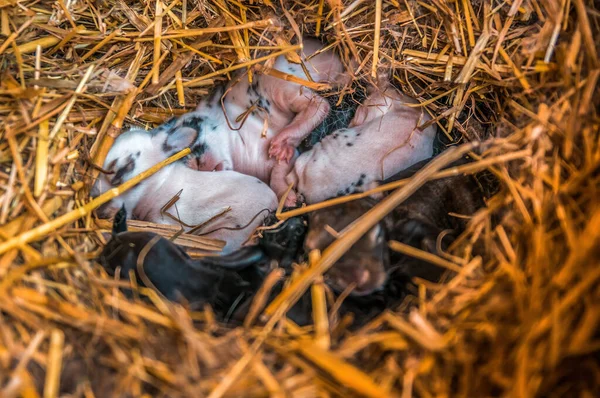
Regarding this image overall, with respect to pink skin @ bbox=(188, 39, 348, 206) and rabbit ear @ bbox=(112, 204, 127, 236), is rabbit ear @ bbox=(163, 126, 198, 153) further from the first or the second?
rabbit ear @ bbox=(112, 204, 127, 236)

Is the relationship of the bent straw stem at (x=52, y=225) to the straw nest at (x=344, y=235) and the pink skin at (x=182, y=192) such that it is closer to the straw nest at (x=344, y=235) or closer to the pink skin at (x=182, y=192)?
the straw nest at (x=344, y=235)

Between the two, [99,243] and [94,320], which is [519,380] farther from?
[99,243]

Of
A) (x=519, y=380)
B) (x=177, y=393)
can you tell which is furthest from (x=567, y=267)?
(x=177, y=393)

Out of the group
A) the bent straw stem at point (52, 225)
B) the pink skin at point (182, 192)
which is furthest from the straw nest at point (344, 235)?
the pink skin at point (182, 192)

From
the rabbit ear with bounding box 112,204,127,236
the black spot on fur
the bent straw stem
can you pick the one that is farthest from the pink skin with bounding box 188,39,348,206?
the rabbit ear with bounding box 112,204,127,236

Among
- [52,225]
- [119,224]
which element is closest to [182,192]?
[119,224]

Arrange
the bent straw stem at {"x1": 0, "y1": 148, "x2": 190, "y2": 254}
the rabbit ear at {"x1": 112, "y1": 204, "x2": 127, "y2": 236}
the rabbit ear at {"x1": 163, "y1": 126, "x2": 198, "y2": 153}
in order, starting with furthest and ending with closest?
the rabbit ear at {"x1": 163, "y1": 126, "x2": 198, "y2": 153} < the rabbit ear at {"x1": 112, "y1": 204, "x2": 127, "y2": 236} < the bent straw stem at {"x1": 0, "y1": 148, "x2": 190, "y2": 254}
